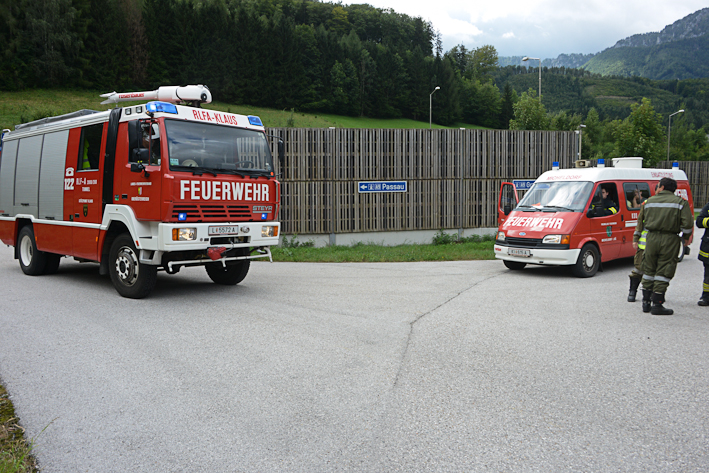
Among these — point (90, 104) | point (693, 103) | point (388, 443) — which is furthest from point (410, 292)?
point (693, 103)

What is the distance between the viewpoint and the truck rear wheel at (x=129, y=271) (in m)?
8.20

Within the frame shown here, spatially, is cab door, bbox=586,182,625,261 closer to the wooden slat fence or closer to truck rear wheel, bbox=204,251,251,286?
truck rear wheel, bbox=204,251,251,286

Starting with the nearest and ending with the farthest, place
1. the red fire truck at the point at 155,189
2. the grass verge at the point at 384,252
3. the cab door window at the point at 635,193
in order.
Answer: the red fire truck at the point at 155,189 < the cab door window at the point at 635,193 < the grass verge at the point at 384,252

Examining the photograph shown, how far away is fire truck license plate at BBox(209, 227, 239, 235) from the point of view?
321 inches

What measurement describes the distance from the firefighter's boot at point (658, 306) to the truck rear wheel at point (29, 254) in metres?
10.9

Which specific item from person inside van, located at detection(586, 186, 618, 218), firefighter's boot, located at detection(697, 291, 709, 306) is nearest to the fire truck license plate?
firefighter's boot, located at detection(697, 291, 709, 306)

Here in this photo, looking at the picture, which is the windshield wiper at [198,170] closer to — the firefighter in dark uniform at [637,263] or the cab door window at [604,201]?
the firefighter in dark uniform at [637,263]

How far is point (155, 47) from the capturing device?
67.9 metres

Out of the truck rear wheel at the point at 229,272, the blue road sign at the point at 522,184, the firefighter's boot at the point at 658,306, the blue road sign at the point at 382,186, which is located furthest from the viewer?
the blue road sign at the point at 522,184

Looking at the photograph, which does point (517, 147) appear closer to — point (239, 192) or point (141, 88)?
point (239, 192)

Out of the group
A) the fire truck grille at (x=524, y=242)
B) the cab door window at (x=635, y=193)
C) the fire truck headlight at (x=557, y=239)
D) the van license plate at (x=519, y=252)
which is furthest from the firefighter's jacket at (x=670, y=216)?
the cab door window at (x=635, y=193)

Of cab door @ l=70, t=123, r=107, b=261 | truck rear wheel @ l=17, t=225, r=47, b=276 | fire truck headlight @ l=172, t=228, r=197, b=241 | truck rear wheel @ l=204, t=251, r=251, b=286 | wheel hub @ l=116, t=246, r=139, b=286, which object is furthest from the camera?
truck rear wheel @ l=17, t=225, r=47, b=276

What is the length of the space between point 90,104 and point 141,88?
12.1 meters

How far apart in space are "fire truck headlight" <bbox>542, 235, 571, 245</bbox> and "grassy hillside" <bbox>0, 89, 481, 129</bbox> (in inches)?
1243
